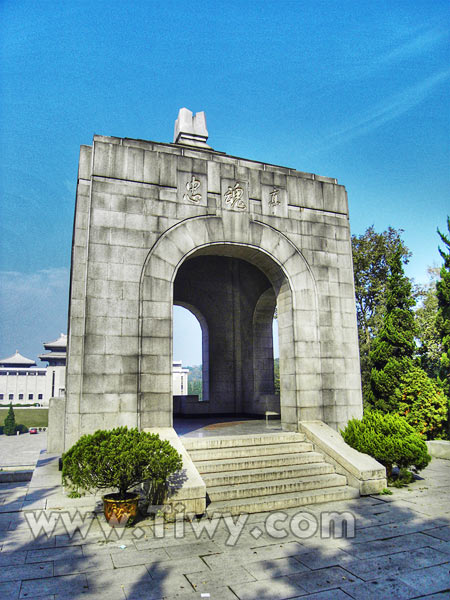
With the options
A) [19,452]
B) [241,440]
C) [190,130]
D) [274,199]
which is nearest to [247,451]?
[241,440]

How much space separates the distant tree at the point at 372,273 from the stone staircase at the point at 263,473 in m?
18.9

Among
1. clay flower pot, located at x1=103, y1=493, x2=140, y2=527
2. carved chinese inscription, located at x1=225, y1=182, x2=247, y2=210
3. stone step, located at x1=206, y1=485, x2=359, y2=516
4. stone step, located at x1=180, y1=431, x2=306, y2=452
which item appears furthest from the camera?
carved chinese inscription, located at x1=225, y1=182, x2=247, y2=210

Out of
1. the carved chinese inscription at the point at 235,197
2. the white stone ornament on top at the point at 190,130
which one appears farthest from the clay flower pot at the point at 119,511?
the white stone ornament on top at the point at 190,130

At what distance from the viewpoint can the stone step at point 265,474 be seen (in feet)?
28.6

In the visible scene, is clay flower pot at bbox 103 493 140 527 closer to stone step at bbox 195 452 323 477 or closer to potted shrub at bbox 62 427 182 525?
potted shrub at bbox 62 427 182 525

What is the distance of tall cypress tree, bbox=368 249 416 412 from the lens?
17.8 metres

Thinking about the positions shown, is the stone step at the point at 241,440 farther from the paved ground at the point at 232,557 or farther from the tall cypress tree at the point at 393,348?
the tall cypress tree at the point at 393,348

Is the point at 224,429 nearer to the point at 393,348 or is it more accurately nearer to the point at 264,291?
the point at 264,291

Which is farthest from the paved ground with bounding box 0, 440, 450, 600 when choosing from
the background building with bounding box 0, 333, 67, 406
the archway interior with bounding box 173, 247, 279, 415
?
the background building with bounding box 0, 333, 67, 406

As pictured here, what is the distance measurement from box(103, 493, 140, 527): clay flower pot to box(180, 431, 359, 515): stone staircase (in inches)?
56.6

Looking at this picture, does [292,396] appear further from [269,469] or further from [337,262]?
[337,262]

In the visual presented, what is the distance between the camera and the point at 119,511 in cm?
700

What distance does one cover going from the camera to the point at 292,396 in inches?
463

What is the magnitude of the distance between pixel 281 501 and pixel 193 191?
772 centimetres
